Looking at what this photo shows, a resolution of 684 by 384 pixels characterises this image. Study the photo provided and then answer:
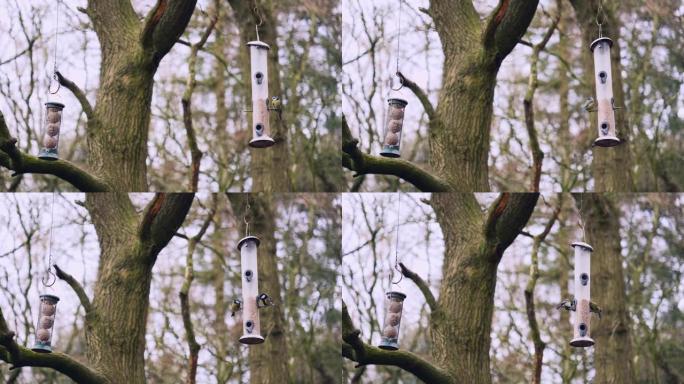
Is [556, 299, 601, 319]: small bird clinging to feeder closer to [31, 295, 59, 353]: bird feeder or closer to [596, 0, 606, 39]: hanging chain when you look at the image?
[596, 0, 606, 39]: hanging chain

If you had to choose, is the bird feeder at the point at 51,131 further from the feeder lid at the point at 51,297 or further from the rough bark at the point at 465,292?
the rough bark at the point at 465,292

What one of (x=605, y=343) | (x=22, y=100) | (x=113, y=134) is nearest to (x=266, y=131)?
(x=113, y=134)

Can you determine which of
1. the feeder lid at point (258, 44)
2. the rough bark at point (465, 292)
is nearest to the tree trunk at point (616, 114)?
the rough bark at point (465, 292)

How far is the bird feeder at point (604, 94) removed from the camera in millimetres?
9297

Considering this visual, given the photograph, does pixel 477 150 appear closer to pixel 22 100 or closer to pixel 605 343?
pixel 605 343

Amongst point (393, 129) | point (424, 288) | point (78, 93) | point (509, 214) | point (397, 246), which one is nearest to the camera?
point (509, 214)

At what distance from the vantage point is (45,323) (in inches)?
370

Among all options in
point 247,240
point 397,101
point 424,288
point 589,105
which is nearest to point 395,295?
point 424,288

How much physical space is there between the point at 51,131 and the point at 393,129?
6.09ft

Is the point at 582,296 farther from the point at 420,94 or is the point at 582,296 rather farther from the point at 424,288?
the point at 420,94

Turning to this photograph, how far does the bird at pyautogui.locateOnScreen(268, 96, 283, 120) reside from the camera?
9414 mm

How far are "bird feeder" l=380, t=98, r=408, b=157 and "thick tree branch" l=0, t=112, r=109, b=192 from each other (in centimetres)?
154

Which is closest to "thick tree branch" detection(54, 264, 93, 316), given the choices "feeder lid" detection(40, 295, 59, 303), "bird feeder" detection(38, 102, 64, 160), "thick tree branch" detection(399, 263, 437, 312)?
"feeder lid" detection(40, 295, 59, 303)

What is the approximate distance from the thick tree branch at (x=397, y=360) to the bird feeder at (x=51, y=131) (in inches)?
70.5
